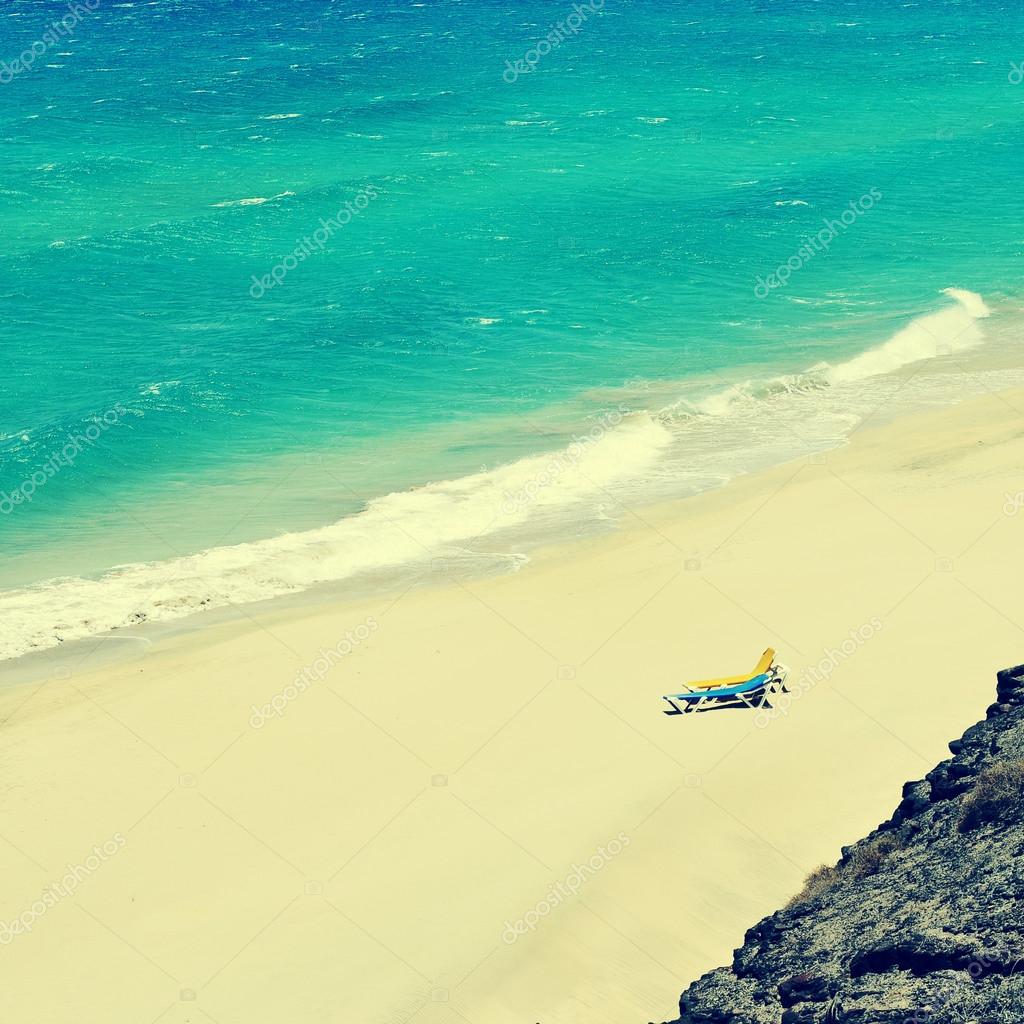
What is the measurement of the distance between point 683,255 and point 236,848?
3079 cm

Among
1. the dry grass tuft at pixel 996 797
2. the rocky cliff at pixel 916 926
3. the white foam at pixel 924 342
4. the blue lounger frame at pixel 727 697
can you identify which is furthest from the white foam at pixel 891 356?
the dry grass tuft at pixel 996 797

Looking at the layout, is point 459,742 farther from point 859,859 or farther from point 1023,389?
point 1023,389

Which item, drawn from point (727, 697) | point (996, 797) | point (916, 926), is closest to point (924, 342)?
point (727, 697)

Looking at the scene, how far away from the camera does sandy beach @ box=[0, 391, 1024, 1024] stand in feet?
48.4

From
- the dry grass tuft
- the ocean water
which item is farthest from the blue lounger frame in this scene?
the ocean water

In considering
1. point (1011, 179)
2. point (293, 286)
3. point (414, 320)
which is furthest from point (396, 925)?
point (1011, 179)

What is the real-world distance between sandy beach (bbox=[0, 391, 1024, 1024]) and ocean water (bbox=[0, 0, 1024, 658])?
2.96 metres

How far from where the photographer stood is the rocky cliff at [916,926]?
10.2 meters

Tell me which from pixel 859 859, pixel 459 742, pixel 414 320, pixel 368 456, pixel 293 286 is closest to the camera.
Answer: pixel 859 859

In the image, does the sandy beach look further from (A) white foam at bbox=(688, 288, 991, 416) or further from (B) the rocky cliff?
(A) white foam at bbox=(688, 288, 991, 416)

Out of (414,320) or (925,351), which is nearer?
(925,351)

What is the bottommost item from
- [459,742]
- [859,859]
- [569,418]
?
[569,418]

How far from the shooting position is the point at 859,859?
44.8 feet

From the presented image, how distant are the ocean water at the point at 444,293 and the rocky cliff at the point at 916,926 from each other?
40.6 ft
